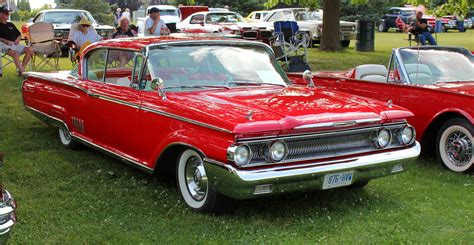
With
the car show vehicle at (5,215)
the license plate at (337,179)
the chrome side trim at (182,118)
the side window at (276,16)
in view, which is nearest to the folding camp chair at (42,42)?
the chrome side trim at (182,118)

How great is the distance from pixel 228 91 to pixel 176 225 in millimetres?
1353

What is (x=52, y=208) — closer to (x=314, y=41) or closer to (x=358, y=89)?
(x=358, y=89)

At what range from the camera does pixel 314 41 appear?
24.0 metres

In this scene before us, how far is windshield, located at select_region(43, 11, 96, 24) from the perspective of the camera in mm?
17766

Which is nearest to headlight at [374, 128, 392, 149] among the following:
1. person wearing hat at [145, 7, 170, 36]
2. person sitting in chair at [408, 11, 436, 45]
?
person wearing hat at [145, 7, 170, 36]

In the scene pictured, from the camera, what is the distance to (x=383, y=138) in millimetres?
4902

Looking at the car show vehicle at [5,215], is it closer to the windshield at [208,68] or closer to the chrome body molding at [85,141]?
the chrome body molding at [85,141]

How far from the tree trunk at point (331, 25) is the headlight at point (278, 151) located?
15439 mm

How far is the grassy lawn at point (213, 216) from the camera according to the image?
14.4ft

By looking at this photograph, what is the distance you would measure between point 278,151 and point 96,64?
3.00 m

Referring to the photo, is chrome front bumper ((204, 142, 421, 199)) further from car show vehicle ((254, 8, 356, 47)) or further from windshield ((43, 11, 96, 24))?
car show vehicle ((254, 8, 356, 47))

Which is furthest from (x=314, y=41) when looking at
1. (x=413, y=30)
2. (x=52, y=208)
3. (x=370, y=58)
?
(x=52, y=208)

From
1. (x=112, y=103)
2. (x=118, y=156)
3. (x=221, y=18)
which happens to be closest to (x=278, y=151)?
(x=118, y=156)

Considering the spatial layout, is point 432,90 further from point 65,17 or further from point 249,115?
point 65,17
